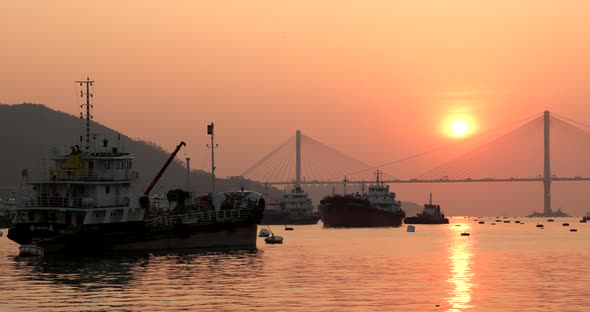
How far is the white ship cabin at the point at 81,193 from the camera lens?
98.1m

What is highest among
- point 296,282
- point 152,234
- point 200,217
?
point 200,217

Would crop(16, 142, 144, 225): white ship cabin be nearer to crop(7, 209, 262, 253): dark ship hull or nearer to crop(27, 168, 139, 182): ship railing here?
crop(27, 168, 139, 182): ship railing

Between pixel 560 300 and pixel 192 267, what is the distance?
104 ft

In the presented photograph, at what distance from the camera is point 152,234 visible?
102625mm

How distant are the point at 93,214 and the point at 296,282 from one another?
109 feet

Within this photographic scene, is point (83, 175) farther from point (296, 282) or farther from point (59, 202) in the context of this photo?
point (296, 282)

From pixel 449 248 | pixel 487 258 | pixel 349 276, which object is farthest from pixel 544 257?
pixel 349 276

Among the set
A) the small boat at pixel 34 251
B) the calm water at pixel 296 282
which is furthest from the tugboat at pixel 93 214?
the calm water at pixel 296 282

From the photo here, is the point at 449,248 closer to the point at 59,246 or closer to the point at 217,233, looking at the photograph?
the point at 217,233

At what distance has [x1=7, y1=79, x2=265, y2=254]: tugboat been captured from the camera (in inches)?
3812

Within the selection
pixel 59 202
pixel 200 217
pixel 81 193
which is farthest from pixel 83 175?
pixel 200 217

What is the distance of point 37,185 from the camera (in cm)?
10038

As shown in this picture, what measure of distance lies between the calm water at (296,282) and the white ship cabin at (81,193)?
5100mm

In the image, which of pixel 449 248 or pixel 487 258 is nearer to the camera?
pixel 487 258
